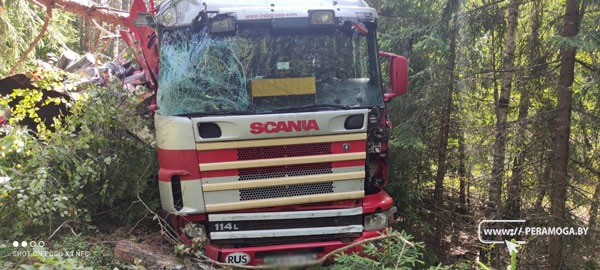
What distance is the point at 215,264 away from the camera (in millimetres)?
4152

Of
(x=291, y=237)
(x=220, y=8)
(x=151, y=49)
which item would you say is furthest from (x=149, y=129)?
(x=291, y=237)

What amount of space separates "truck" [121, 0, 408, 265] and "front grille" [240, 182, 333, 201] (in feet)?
0.03

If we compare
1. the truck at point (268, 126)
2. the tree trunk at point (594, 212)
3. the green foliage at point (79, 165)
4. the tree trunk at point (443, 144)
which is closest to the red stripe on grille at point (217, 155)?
the truck at point (268, 126)

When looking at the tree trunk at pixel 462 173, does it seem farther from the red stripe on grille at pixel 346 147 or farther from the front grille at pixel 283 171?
the front grille at pixel 283 171

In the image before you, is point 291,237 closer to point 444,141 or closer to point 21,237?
point 21,237

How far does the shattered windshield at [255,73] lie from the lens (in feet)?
14.2

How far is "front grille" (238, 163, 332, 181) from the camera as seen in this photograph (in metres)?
4.19

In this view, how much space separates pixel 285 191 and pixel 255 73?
1301 mm

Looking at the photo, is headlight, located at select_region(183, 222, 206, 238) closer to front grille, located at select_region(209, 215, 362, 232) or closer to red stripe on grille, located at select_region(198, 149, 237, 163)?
front grille, located at select_region(209, 215, 362, 232)

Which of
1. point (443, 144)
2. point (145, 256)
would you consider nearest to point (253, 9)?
point (145, 256)

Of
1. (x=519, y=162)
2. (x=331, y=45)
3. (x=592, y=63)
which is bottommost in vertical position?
(x=519, y=162)

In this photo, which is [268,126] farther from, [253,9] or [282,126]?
[253,9]

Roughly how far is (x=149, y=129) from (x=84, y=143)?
39.8 inches

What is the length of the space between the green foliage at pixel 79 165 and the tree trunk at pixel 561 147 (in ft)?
17.3
